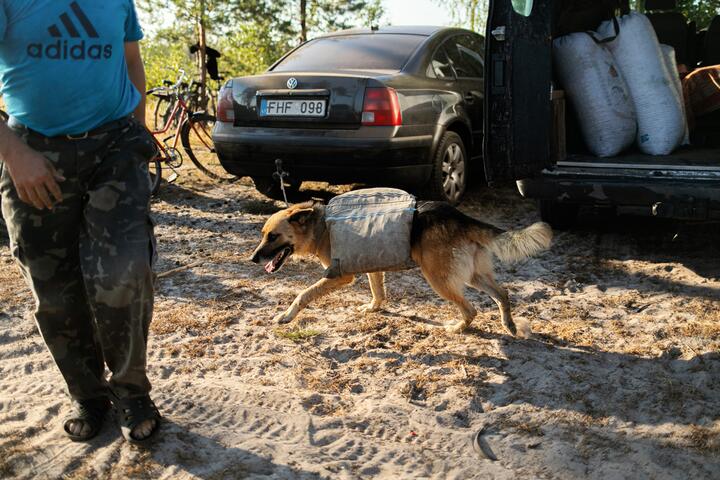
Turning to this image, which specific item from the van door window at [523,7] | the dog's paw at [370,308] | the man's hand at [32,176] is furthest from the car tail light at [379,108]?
the man's hand at [32,176]

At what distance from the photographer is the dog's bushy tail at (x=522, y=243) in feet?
12.1

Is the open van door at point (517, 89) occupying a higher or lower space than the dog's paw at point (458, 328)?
higher

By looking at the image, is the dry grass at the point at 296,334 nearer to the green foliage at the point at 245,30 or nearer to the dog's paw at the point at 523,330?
the dog's paw at the point at 523,330

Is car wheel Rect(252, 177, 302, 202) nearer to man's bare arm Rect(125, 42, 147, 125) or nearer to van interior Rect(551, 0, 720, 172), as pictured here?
van interior Rect(551, 0, 720, 172)

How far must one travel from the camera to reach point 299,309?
159 inches

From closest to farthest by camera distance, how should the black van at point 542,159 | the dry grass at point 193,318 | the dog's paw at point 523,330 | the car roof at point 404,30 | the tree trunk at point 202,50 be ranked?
the dog's paw at point 523,330 < the dry grass at point 193,318 < the black van at point 542,159 < the car roof at point 404,30 < the tree trunk at point 202,50

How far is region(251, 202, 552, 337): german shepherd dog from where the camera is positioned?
3719 millimetres

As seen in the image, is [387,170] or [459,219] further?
[387,170]

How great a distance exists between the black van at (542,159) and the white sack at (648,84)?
0.42 metres

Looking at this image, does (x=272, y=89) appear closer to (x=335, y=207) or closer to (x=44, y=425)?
(x=335, y=207)

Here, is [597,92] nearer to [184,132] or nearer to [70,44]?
[70,44]

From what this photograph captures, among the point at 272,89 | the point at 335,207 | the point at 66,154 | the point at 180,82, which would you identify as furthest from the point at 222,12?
the point at 66,154

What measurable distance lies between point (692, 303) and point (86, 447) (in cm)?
356

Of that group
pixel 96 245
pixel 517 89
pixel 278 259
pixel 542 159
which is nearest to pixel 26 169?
pixel 96 245
